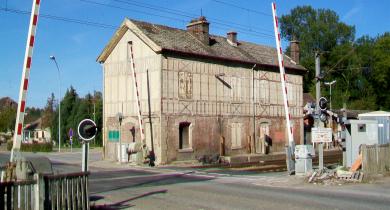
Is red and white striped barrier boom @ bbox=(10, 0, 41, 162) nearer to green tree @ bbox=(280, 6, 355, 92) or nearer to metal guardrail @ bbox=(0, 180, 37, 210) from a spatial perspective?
metal guardrail @ bbox=(0, 180, 37, 210)

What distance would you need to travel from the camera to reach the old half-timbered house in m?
30.8

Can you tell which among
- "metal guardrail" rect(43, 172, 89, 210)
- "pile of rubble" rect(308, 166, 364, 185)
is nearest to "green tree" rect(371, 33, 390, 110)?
"pile of rubble" rect(308, 166, 364, 185)

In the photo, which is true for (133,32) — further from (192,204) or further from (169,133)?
(192,204)

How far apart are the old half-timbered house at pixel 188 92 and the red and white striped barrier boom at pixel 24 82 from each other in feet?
61.6

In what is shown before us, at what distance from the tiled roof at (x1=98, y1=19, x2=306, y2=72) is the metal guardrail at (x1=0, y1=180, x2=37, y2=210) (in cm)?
2131

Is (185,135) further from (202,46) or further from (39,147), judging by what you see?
(39,147)

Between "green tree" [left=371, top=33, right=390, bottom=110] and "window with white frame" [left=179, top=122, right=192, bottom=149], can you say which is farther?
"green tree" [left=371, top=33, right=390, bottom=110]

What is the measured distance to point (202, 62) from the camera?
1297 inches

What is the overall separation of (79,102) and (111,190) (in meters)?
58.4

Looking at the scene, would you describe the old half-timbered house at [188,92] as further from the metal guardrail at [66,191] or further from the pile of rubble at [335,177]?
the metal guardrail at [66,191]

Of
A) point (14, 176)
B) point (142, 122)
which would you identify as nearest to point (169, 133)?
point (142, 122)

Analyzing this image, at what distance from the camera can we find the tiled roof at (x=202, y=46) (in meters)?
31.7

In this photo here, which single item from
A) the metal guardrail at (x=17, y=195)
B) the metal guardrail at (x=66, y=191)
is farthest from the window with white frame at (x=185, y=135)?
the metal guardrail at (x=17, y=195)

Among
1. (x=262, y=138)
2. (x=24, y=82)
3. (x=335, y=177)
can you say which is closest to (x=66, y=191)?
(x=24, y=82)
